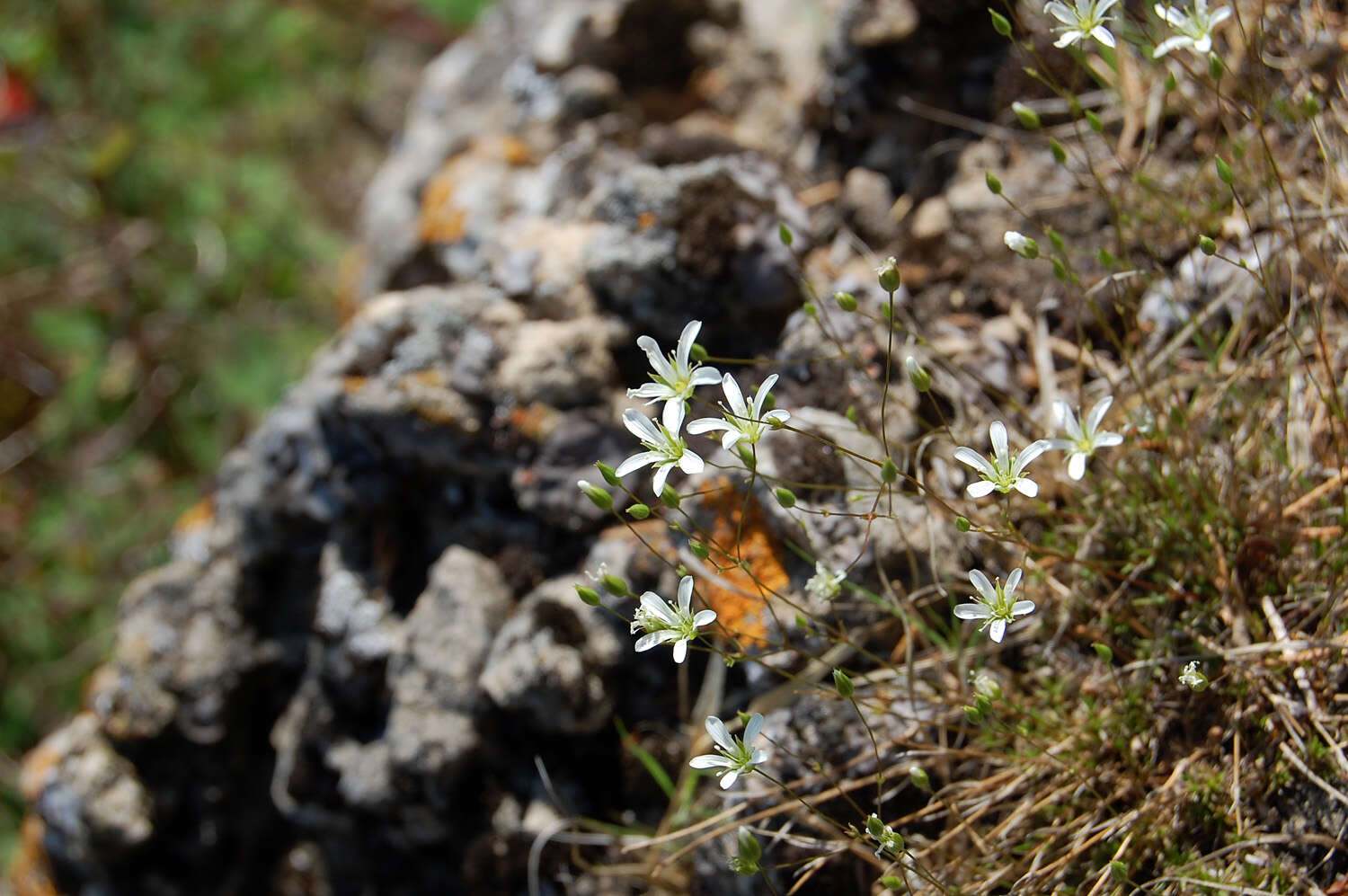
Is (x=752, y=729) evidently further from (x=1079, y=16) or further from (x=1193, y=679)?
(x=1079, y=16)

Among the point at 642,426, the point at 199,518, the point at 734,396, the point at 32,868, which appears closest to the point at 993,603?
the point at 734,396

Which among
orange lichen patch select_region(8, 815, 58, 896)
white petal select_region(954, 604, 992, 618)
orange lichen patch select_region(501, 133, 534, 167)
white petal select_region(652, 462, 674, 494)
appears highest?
orange lichen patch select_region(501, 133, 534, 167)

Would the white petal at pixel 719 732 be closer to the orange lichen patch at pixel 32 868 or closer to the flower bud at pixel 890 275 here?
the flower bud at pixel 890 275

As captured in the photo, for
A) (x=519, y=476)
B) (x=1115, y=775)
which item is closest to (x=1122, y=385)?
(x=1115, y=775)

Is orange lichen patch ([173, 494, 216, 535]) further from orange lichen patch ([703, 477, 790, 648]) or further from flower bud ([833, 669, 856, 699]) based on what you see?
flower bud ([833, 669, 856, 699])

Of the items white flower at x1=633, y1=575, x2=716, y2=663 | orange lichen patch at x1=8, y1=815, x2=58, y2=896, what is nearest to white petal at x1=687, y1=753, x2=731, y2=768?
white flower at x1=633, y1=575, x2=716, y2=663

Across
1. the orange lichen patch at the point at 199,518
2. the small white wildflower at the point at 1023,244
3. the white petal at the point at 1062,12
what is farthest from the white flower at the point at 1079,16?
the orange lichen patch at the point at 199,518
